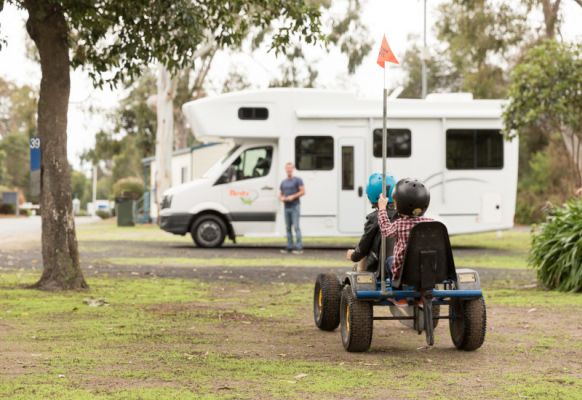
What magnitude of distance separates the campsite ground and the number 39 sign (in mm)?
1176

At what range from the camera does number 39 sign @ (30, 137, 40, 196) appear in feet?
42.5

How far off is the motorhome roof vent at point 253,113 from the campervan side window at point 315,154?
0.94 meters

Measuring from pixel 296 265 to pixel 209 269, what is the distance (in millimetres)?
1779

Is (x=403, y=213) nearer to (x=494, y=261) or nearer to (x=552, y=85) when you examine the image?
(x=494, y=261)

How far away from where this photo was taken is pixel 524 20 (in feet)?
109

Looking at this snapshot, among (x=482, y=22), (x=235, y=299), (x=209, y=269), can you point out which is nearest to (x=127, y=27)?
(x=235, y=299)

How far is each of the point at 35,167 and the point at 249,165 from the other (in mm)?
10306

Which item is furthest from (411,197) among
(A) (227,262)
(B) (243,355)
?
(A) (227,262)

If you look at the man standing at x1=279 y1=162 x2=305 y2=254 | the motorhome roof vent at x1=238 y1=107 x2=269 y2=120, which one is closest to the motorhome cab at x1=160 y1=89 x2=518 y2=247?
the motorhome roof vent at x1=238 y1=107 x2=269 y2=120

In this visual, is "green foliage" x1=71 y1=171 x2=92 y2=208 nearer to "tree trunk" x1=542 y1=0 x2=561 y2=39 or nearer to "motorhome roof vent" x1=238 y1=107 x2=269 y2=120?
"tree trunk" x1=542 y1=0 x2=561 y2=39

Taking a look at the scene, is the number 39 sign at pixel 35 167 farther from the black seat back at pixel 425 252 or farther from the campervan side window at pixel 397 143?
the campervan side window at pixel 397 143

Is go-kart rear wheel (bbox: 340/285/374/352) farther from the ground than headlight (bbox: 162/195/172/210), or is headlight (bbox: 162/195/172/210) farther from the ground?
headlight (bbox: 162/195/172/210)

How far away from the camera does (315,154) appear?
914 inches

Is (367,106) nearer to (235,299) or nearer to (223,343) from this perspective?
(235,299)
